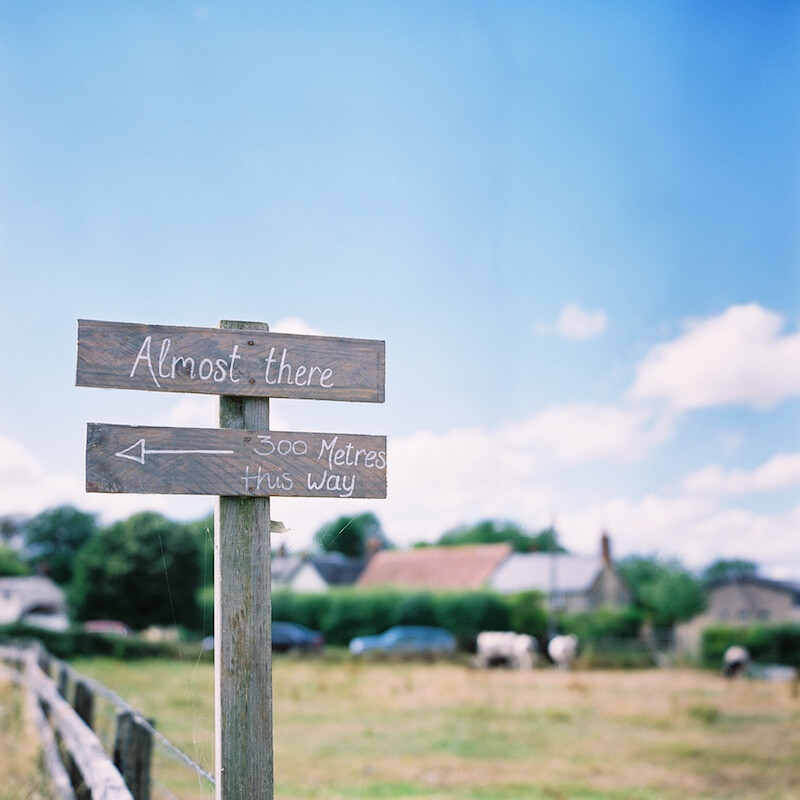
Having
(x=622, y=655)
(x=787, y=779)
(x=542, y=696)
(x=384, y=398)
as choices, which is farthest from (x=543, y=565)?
(x=384, y=398)

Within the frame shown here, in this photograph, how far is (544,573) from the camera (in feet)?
144

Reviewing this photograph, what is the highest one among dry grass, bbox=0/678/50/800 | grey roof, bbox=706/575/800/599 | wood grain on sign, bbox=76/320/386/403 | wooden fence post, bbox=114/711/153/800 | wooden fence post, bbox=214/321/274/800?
wood grain on sign, bbox=76/320/386/403

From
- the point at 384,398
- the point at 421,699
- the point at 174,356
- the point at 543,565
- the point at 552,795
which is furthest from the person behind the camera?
the point at 543,565

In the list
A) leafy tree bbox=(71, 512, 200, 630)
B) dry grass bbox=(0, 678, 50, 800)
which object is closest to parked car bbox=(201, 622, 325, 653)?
leafy tree bbox=(71, 512, 200, 630)

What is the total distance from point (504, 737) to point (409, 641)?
1919cm

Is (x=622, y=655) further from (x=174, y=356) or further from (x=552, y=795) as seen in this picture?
(x=174, y=356)

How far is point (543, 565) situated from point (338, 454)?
42.6 meters

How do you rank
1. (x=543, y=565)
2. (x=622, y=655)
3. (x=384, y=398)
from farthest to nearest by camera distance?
(x=543, y=565) < (x=622, y=655) < (x=384, y=398)

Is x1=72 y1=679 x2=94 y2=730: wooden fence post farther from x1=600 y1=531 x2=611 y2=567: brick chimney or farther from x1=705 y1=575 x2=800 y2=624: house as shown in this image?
x1=705 y1=575 x2=800 y2=624: house

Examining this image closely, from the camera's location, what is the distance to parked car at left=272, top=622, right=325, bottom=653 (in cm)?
2994

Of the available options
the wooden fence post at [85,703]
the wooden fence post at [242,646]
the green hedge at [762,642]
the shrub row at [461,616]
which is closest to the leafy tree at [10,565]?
the shrub row at [461,616]

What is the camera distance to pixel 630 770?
9.90 metres

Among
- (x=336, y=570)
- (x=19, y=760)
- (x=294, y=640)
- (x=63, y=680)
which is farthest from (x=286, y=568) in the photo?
(x=19, y=760)

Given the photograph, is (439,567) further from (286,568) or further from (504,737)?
(504,737)
